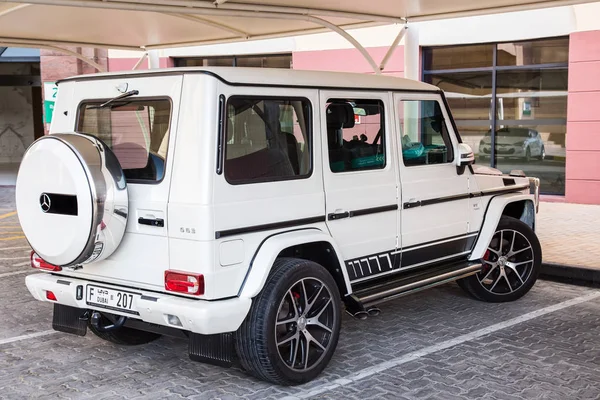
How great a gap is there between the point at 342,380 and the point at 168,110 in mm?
2089

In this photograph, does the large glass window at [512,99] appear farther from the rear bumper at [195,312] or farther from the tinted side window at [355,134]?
the rear bumper at [195,312]

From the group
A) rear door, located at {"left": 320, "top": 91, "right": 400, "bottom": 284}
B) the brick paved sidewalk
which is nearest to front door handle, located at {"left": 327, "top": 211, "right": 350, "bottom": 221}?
rear door, located at {"left": 320, "top": 91, "right": 400, "bottom": 284}

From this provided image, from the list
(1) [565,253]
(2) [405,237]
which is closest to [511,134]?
(1) [565,253]

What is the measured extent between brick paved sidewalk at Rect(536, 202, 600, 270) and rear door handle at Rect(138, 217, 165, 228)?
17.0 feet

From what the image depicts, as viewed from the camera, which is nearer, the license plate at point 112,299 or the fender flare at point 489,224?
the license plate at point 112,299

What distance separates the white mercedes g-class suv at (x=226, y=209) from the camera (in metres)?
4.39

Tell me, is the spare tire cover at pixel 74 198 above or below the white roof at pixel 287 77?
below

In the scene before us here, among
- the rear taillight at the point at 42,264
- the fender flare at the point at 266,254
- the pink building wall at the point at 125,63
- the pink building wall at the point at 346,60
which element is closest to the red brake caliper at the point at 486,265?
the fender flare at the point at 266,254

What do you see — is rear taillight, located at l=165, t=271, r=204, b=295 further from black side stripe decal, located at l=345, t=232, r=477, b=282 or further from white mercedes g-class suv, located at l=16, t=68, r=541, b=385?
black side stripe decal, located at l=345, t=232, r=477, b=282

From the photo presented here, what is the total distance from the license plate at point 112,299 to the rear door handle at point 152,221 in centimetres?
45

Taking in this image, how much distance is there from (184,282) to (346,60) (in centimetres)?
1146

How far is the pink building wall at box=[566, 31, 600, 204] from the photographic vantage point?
42.4 feet

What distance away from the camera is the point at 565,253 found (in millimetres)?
8844

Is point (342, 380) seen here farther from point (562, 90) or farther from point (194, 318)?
point (562, 90)
